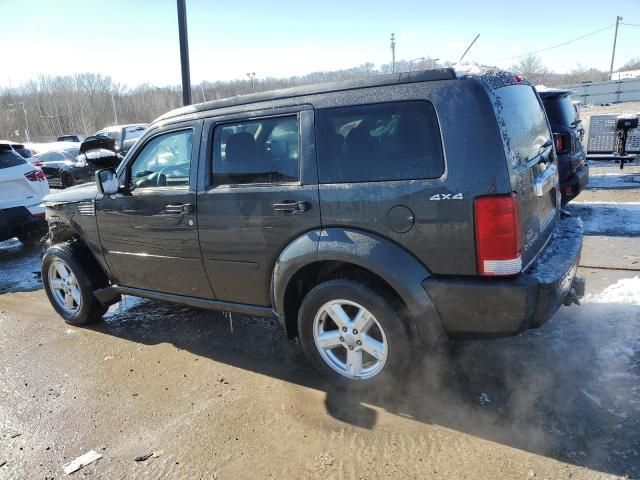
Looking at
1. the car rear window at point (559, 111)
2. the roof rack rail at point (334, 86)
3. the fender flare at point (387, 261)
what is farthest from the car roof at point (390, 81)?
the car rear window at point (559, 111)

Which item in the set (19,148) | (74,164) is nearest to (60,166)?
(74,164)

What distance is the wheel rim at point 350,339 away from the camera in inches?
118

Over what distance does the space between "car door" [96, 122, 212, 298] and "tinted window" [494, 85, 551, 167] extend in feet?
6.86

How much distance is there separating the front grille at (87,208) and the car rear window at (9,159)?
12.6 ft

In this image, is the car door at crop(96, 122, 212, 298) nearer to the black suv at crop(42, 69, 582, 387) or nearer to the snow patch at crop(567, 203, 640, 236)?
the black suv at crop(42, 69, 582, 387)

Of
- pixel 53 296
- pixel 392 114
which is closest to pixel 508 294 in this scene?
pixel 392 114

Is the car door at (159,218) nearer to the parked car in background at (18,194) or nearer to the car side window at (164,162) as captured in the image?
the car side window at (164,162)

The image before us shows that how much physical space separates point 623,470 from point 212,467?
209 cm

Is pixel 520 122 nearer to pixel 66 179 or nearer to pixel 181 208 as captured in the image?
pixel 181 208

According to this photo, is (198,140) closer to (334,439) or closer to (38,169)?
(334,439)

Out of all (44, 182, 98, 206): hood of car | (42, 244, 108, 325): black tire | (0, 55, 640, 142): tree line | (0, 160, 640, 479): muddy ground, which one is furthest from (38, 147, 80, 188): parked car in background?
(0, 55, 640, 142): tree line

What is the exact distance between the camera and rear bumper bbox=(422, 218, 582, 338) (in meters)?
2.56

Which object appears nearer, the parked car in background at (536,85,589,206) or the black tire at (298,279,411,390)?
the black tire at (298,279,411,390)

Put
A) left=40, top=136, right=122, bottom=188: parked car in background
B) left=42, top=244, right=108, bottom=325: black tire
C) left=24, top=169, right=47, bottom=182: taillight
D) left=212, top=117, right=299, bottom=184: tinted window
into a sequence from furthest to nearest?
1. left=40, top=136, right=122, bottom=188: parked car in background
2. left=24, top=169, right=47, bottom=182: taillight
3. left=42, top=244, right=108, bottom=325: black tire
4. left=212, top=117, right=299, bottom=184: tinted window
